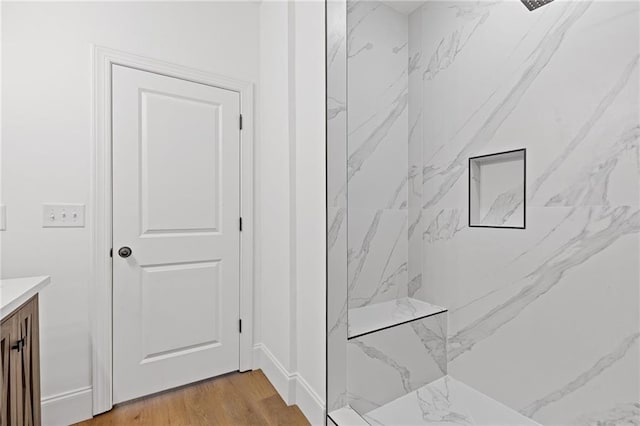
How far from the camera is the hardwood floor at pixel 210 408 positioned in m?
1.57

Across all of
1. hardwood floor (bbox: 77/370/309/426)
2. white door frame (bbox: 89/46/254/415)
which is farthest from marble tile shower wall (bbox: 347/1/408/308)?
white door frame (bbox: 89/46/254/415)

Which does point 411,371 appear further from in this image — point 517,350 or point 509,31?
point 509,31

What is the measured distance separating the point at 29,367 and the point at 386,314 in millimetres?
1517

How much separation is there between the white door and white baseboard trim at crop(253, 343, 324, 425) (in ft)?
0.56

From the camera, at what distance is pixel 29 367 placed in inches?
47.1

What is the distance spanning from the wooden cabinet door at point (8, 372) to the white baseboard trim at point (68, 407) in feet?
1.67

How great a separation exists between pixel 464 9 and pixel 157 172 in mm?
1785

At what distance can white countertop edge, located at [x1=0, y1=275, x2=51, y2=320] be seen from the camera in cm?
103

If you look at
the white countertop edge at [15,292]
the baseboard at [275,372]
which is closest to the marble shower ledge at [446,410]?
the baseboard at [275,372]

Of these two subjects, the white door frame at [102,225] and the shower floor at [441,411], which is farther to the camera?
the white door frame at [102,225]

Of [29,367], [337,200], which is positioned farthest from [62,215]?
[337,200]

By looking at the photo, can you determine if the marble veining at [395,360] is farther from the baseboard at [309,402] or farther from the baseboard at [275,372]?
the baseboard at [275,372]

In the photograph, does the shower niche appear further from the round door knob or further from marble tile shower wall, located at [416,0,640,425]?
the round door knob

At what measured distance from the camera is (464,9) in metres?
1.52
